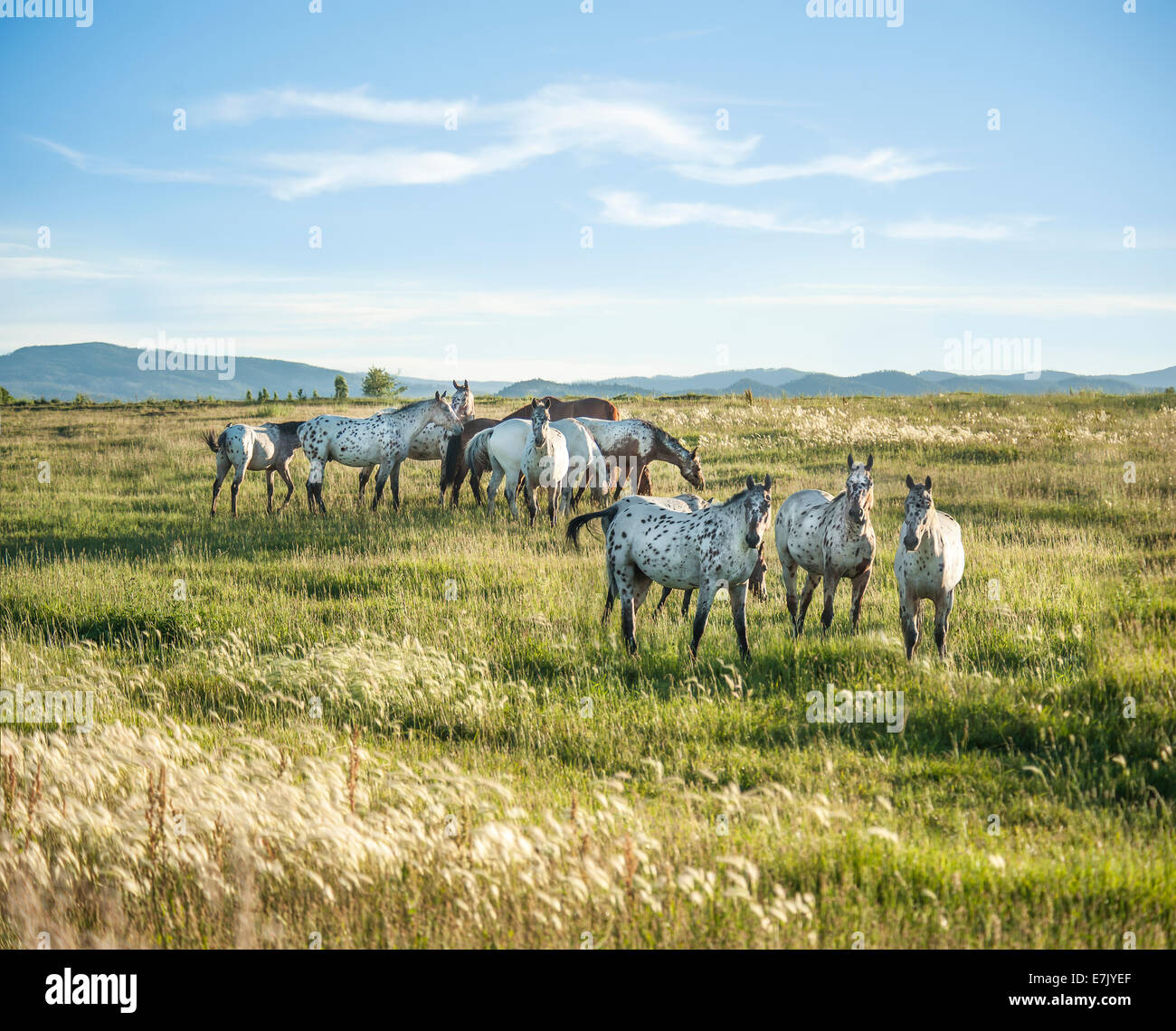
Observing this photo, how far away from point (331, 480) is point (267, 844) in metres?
20.9

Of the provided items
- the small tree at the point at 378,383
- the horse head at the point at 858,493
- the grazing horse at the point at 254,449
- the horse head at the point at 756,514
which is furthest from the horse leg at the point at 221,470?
the small tree at the point at 378,383

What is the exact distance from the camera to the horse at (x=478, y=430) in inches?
765

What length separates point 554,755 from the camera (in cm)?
635

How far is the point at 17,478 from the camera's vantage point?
2423cm

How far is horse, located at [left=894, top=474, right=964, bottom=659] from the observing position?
8109 mm

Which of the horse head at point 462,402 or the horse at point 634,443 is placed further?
the horse head at point 462,402

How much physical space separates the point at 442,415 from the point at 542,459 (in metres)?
4.83

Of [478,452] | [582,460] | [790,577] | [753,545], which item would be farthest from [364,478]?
[753,545]

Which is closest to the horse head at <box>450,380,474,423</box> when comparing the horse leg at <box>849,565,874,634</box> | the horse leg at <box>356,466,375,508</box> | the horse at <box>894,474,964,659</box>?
the horse leg at <box>356,466,375,508</box>

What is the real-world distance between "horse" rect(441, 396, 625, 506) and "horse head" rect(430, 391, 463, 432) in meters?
0.34

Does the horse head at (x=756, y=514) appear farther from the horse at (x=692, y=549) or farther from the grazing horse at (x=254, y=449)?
the grazing horse at (x=254, y=449)

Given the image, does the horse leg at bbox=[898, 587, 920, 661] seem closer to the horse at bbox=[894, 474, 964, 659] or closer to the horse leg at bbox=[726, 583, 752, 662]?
the horse at bbox=[894, 474, 964, 659]

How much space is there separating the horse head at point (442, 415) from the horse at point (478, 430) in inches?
13.3

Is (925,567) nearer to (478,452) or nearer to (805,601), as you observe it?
(805,601)
